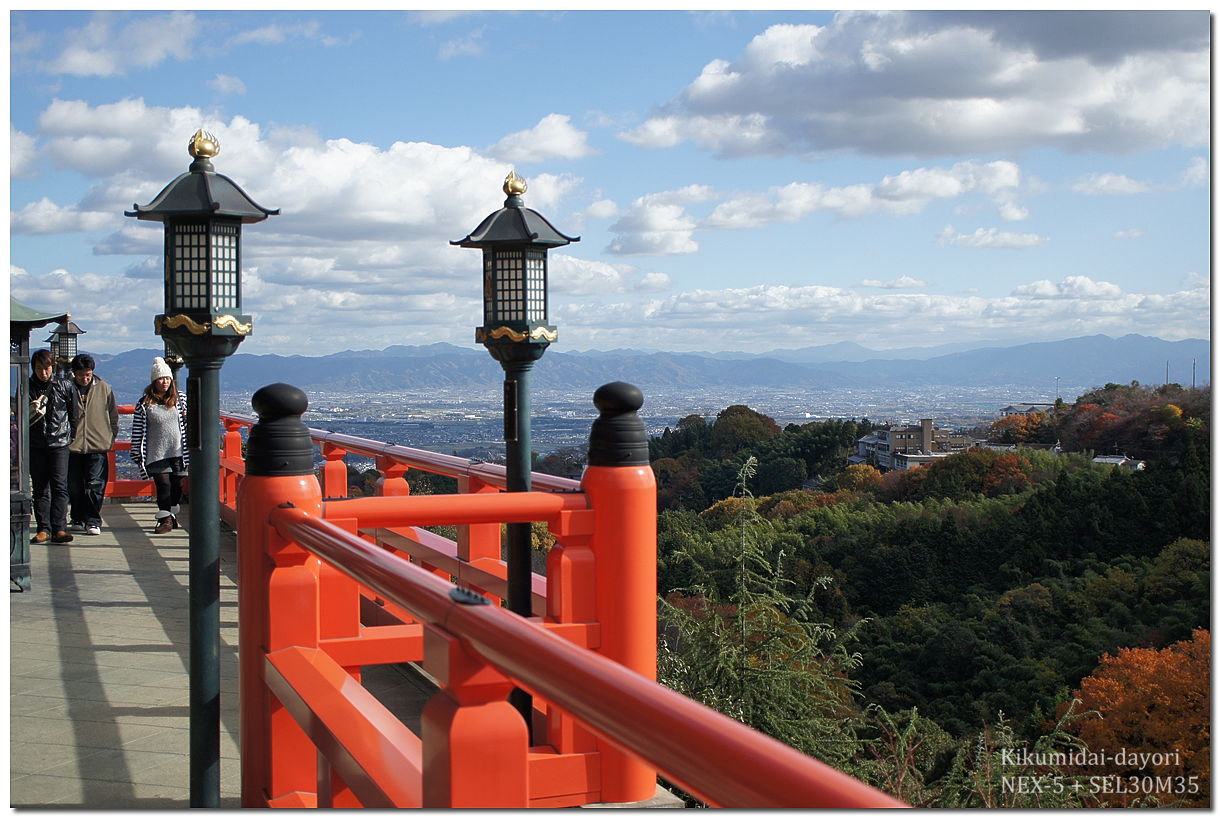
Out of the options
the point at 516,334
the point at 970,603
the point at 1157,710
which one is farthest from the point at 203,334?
the point at 970,603

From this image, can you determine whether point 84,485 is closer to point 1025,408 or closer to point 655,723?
point 655,723

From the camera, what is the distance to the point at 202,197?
3701 mm

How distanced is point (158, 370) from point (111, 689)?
576 centimetres

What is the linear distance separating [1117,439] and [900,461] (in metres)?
10.1

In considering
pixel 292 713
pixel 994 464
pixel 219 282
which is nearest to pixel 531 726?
pixel 292 713

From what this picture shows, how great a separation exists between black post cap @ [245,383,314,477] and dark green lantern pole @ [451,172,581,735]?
3.57 feet

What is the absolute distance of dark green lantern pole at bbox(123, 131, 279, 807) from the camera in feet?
11.9

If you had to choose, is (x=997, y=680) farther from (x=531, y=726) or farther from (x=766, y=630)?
(x=531, y=726)

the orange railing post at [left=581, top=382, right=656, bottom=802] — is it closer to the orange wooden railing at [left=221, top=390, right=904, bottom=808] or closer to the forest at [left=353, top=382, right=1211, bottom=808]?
the orange wooden railing at [left=221, top=390, right=904, bottom=808]

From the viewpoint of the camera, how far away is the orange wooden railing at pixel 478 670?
123 cm

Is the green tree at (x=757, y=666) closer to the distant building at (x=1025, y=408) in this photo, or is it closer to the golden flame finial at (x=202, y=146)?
the golden flame finial at (x=202, y=146)

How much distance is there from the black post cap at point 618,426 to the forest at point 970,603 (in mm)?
3484

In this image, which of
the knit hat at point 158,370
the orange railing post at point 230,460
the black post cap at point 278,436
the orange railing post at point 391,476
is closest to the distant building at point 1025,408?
the orange railing post at point 230,460

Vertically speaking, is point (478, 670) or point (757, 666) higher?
point (478, 670)
